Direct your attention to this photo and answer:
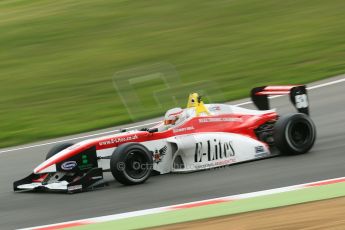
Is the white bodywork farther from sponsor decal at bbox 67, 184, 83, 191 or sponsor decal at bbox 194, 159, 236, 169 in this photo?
sponsor decal at bbox 67, 184, 83, 191

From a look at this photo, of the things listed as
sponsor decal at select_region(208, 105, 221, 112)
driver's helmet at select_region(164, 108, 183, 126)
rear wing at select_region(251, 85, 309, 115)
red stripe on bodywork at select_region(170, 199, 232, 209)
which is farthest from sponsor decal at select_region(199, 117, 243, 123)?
red stripe on bodywork at select_region(170, 199, 232, 209)

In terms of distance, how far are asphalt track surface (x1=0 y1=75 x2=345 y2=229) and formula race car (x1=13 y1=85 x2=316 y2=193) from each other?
Result: 0.12 m

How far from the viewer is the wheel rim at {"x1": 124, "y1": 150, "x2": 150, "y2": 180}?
886cm

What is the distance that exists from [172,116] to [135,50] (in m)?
10.0

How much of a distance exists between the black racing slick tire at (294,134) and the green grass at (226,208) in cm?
190

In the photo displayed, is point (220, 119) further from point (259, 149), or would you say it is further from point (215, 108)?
point (259, 149)

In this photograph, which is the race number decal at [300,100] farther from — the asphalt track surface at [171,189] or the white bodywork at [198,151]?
the white bodywork at [198,151]

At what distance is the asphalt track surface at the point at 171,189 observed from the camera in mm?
7992

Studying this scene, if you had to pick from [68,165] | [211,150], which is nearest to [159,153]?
[211,150]

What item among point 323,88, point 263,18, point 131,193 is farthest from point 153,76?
point 263,18

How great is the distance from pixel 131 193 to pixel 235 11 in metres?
13.8

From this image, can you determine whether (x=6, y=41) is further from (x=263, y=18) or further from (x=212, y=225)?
(x=212, y=225)

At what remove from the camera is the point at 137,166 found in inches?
352
